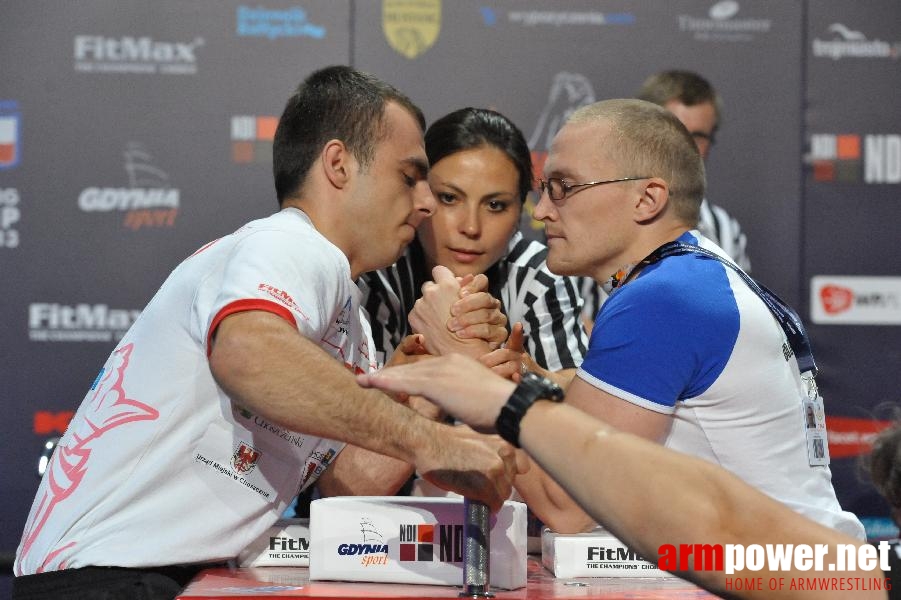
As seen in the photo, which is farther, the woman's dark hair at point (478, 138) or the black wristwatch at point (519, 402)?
the woman's dark hair at point (478, 138)

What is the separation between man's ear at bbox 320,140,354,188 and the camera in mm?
2449

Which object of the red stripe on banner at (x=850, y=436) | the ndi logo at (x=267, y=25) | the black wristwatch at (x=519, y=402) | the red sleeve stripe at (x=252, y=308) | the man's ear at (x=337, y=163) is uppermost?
the ndi logo at (x=267, y=25)

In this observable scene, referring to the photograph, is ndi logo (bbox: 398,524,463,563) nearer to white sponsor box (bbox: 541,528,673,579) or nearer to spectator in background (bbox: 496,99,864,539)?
white sponsor box (bbox: 541,528,673,579)

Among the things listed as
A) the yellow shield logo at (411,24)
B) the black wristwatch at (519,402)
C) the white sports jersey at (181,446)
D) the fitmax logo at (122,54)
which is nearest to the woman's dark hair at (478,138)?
the white sports jersey at (181,446)

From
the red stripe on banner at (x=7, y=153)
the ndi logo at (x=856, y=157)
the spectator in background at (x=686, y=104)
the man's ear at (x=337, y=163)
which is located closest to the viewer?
the man's ear at (x=337, y=163)

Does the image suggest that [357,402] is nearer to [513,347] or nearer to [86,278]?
[513,347]

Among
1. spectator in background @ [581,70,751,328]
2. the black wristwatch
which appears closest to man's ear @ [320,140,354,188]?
the black wristwatch

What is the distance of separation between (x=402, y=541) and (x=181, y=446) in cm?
45

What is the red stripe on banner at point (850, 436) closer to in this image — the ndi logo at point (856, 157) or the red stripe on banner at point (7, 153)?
the ndi logo at point (856, 157)

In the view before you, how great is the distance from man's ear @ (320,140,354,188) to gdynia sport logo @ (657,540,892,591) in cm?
132

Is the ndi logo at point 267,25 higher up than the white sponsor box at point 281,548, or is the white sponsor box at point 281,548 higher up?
the ndi logo at point 267,25

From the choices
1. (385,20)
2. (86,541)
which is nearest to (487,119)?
(385,20)

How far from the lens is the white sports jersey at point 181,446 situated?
198cm

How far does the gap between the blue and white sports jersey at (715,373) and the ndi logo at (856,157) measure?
2869mm
